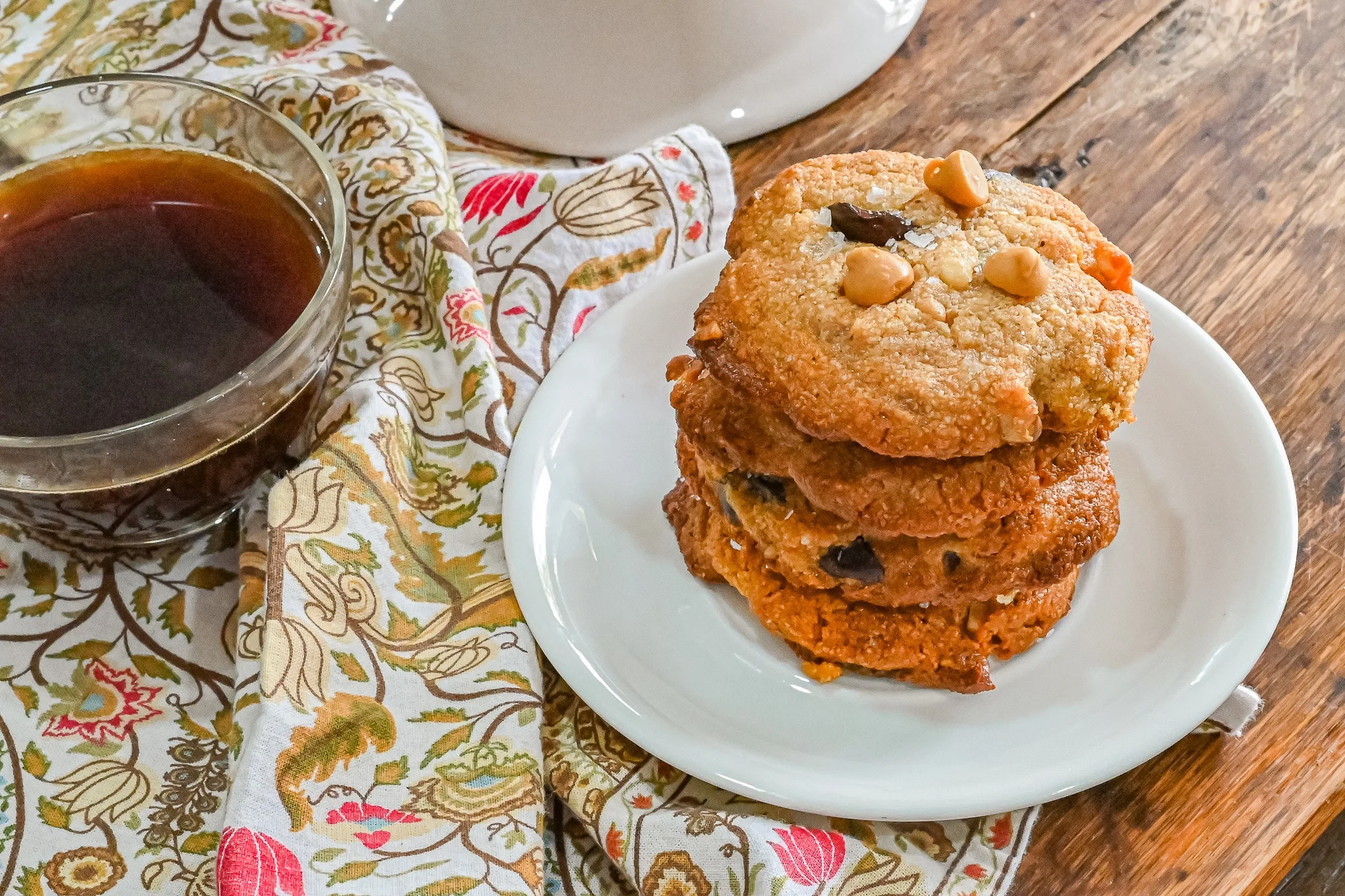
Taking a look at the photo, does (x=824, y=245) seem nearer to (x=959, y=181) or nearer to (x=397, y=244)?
(x=959, y=181)

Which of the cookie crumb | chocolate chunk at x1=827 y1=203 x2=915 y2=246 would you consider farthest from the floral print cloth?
chocolate chunk at x1=827 y1=203 x2=915 y2=246

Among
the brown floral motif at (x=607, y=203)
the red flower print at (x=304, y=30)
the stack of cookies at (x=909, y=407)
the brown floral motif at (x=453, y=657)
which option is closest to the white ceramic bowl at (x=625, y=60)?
the red flower print at (x=304, y=30)

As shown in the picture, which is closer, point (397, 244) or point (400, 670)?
point (400, 670)

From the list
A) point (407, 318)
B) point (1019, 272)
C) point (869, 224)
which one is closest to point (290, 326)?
point (407, 318)

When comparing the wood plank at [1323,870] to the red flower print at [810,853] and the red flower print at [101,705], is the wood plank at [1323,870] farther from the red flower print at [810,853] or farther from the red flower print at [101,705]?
the red flower print at [101,705]

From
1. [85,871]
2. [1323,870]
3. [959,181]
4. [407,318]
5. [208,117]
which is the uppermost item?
[959,181]

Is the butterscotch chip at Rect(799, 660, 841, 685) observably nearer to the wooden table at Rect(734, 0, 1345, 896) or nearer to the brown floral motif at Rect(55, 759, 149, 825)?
the wooden table at Rect(734, 0, 1345, 896)

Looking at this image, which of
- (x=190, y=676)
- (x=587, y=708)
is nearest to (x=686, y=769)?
(x=587, y=708)
